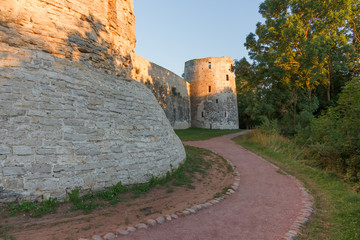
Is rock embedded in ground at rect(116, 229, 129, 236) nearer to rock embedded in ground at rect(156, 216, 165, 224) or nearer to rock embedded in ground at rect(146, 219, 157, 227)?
rock embedded in ground at rect(146, 219, 157, 227)

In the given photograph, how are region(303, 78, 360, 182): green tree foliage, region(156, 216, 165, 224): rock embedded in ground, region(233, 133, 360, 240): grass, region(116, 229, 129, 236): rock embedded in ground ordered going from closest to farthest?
region(116, 229, 129, 236): rock embedded in ground < region(233, 133, 360, 240): grass < region(156, 216, 165, 224): rock embedded in ground < region(303, 78, 360, 182): green tree foliage

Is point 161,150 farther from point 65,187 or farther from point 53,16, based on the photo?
point 53,16

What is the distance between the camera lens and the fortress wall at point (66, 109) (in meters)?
3.43

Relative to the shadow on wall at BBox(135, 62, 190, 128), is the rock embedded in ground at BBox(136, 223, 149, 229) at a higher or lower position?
lower

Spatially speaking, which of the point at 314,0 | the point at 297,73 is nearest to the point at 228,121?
the point at 297,73

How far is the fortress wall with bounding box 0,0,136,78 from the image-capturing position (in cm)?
396

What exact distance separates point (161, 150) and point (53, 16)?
12.7 ft

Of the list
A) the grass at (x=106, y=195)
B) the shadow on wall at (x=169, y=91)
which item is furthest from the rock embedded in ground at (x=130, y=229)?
the shadow on wall at (x=169, y=91)

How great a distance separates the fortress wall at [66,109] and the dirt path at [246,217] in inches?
63.7

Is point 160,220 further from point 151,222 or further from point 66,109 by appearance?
point 66,109

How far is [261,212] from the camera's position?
404cm

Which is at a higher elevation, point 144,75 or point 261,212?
point 144,75

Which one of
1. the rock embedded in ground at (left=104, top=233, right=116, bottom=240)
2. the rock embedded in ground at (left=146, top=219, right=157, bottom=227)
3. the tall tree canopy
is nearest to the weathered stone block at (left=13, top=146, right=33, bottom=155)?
the rock embedded in ground at (left=104, top=233, right=116, bottom=240)

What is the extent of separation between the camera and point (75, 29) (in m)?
4.71
